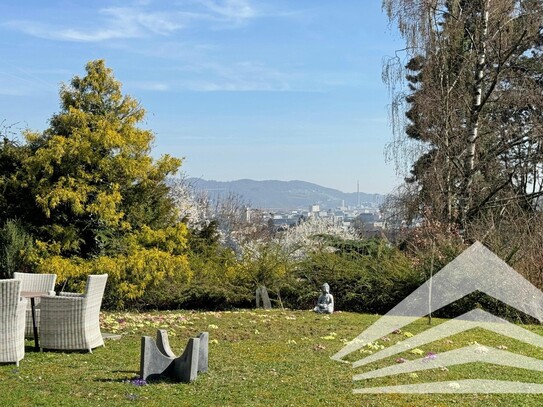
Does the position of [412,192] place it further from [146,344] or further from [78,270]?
[146,344]

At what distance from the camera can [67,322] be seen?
7.07 m

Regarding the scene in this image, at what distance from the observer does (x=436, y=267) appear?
11727 millimetres

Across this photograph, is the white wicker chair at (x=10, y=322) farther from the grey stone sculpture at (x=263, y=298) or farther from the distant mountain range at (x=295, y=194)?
the distant mountain range at (x=295, y=194)

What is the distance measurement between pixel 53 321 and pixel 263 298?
5914 mm

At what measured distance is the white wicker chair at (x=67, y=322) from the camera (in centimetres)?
703

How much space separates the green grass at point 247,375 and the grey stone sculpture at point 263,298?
3299mm
